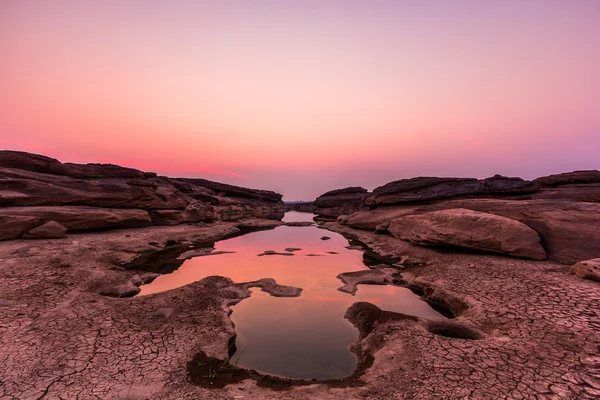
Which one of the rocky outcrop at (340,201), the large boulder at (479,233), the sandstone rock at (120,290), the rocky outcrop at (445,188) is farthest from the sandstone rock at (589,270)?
the rocky outcrop at (340,201)

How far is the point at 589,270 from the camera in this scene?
1114 centimetres

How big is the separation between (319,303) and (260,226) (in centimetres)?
3558

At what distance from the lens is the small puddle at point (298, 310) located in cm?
792

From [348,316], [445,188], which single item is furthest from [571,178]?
[348,316]

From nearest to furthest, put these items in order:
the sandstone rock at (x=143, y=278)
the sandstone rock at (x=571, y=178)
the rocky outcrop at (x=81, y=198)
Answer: the sandstone rock at (x=143, y=278), the rocky outcrop at (x=81, y=198), the sandstone rock at (x=571, y=178)

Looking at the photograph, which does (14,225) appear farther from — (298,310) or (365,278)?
(365,278)

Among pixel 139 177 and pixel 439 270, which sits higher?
pixel 139 177

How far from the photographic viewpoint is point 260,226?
47.1 metres

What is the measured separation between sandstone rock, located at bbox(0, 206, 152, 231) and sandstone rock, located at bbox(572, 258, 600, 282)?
111 ft

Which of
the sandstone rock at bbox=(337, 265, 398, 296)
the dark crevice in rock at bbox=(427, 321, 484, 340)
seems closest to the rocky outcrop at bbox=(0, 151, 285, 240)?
Result: the sandstone rock at bbox=(337, 265, 398, 296)

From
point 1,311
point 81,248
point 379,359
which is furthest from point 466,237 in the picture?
point 81,248

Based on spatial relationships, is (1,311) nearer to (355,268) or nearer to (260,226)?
(355,268)

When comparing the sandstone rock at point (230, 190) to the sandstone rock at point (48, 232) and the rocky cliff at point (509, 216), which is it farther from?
the rocky cliff at point (509, 216)

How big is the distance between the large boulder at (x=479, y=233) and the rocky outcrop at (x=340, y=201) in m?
47.3
